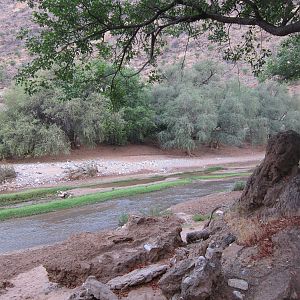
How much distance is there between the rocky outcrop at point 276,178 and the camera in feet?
28.8

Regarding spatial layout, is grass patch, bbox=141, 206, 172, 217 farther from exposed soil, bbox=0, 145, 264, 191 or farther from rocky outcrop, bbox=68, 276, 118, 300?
exposed soil, bbox=0, 145, 264, 191

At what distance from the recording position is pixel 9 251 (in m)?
16.4

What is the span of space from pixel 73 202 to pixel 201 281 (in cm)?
1930

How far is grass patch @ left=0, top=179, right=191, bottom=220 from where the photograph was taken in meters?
22.6

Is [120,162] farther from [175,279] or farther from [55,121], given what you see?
[175,279]

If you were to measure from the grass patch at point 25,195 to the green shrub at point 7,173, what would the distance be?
14.1 ft

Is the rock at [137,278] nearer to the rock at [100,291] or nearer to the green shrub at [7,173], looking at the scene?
the rock at [100,291]

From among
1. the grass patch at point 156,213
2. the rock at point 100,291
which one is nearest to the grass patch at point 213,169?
the grass patch at point 156,213

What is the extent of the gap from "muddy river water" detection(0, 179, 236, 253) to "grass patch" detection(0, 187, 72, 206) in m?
5.38

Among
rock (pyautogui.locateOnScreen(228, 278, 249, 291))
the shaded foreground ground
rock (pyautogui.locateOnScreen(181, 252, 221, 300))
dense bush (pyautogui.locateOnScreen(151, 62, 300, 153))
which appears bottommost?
the shaded foreground ground

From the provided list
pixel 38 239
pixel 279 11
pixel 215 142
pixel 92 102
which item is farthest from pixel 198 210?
pixel 215 142

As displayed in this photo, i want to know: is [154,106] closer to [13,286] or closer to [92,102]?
[92,102]

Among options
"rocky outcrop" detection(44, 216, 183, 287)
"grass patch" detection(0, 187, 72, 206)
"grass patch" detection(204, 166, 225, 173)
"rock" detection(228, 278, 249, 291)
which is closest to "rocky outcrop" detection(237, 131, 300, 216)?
"rocky outcrop" detection(44, 216, 183, 287)

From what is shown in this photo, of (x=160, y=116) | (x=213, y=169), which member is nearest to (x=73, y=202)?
(x=213, y=169)
